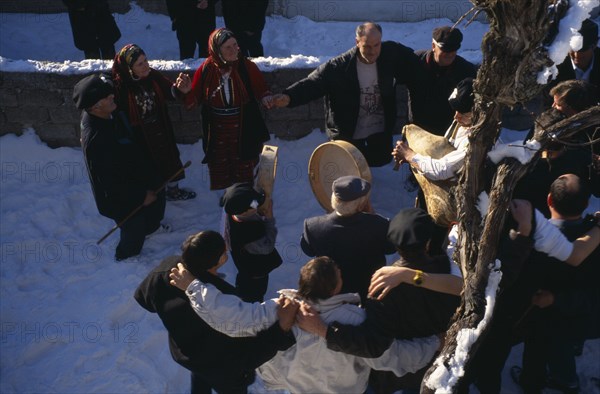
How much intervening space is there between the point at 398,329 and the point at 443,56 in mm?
2555

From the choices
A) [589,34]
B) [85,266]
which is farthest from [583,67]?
[85,266]

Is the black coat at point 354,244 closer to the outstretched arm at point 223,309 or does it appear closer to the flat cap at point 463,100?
the outstretched arm at point 223,309

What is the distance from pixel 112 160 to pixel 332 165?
1.59 meters

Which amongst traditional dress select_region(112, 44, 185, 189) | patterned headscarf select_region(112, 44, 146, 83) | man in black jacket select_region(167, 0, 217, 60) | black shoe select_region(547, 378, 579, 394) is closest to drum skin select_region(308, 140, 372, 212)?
traditional dress select_region(112, 44, 185, 189)

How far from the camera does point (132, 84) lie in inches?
200

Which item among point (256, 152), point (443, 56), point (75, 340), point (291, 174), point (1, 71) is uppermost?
point (443, 56)

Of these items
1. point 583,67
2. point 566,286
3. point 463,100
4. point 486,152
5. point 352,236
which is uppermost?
point 486,152

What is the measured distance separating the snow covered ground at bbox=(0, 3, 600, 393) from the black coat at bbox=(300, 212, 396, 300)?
1.07 m

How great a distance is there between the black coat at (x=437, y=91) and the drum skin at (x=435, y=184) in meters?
0.80

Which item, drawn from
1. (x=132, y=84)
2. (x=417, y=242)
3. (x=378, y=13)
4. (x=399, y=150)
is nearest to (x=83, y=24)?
(x=132, y=84)

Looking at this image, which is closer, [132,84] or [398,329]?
[398,329]

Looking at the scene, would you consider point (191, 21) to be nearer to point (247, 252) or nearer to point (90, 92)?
point (90, 92)

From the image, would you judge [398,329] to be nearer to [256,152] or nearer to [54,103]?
[256,152]

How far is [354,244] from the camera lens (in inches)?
151
